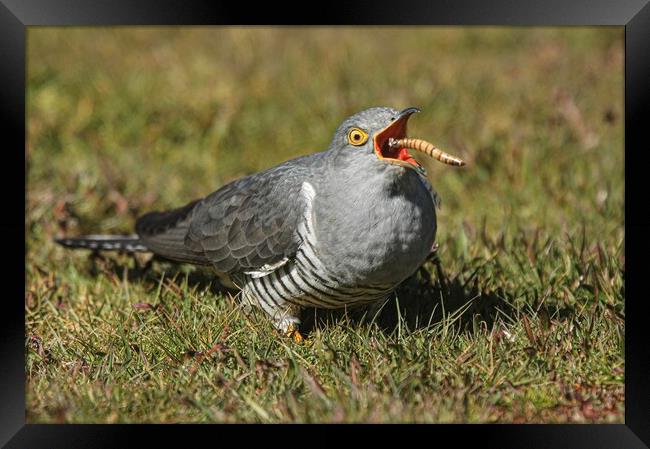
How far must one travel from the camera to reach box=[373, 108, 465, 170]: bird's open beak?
11.6 feet

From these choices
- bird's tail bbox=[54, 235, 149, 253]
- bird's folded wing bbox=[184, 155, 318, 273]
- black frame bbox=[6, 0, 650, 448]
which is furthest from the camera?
bird's tail bbox=[54, 235, 149, 253]

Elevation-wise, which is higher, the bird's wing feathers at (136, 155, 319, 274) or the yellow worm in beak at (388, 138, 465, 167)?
the yellow worm in beak at (388, 138, 465, 167)

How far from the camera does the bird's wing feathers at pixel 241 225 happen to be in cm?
397

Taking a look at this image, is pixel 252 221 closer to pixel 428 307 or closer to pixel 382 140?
pixel 382 140

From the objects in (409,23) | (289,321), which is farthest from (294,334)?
(409,23)

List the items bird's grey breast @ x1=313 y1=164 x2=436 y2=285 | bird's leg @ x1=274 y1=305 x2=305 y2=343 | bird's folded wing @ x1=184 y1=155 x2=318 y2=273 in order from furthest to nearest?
bird's leg @ x1=274 y1=305 x2=305 y2=343, bird's folded wing @ x1=184 y1=155 x2=318 y2=273, bird's grey breast @ x1=313 y1=164 x2=436 y2=285

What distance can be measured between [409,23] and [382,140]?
621 mm

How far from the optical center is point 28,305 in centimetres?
447

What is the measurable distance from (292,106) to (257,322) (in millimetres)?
3501

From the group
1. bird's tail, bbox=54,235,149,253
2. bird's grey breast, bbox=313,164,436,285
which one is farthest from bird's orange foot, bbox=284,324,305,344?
bird's tail, bbox=54,235,149,253

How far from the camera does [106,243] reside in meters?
4.92

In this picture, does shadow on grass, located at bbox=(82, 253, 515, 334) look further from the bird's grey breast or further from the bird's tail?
the bird's grey breast

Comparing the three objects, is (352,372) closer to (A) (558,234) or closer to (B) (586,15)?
(B) (586,15)

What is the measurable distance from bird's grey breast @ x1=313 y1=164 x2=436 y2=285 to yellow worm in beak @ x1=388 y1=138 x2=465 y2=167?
0.39 ft
